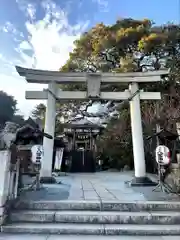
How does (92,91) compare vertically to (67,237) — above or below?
above

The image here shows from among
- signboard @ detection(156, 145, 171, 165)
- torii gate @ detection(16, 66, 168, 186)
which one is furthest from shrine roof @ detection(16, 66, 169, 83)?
signboard @ detection(156, 145, 171, 165)

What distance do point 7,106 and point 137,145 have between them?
19965 mm

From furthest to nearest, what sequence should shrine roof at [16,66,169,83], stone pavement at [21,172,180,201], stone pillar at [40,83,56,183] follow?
shrine roof at [16,66,169,83]
stone pillar at [40,83,56,183]
stone pavement at [21,172,180,201]

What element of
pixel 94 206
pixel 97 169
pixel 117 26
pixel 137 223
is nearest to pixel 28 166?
pixel 94 206

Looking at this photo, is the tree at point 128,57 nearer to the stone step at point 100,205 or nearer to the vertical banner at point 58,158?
the vertical banner at point 58,158

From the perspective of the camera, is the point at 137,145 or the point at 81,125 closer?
the point at 137,145

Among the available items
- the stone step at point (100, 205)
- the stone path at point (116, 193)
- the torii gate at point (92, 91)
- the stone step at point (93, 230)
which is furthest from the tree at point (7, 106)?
the stone step at point (93, 230)

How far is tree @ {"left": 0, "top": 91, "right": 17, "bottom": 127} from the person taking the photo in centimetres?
2381

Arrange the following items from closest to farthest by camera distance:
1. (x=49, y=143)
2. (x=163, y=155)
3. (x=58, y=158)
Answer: (x=163, y=155) → (x=49, y=143) → (x=58, y=158)

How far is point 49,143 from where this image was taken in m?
7.82

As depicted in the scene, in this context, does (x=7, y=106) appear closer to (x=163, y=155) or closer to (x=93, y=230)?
(x=163, y=155)

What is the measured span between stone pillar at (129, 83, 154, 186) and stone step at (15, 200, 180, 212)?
2859mm

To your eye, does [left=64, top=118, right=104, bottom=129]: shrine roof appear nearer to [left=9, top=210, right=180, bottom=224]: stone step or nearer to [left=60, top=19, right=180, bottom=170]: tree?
[left=60, top=19, right=180, bottom=170]: tree

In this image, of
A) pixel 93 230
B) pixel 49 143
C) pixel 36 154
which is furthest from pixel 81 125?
pixel 93 230
